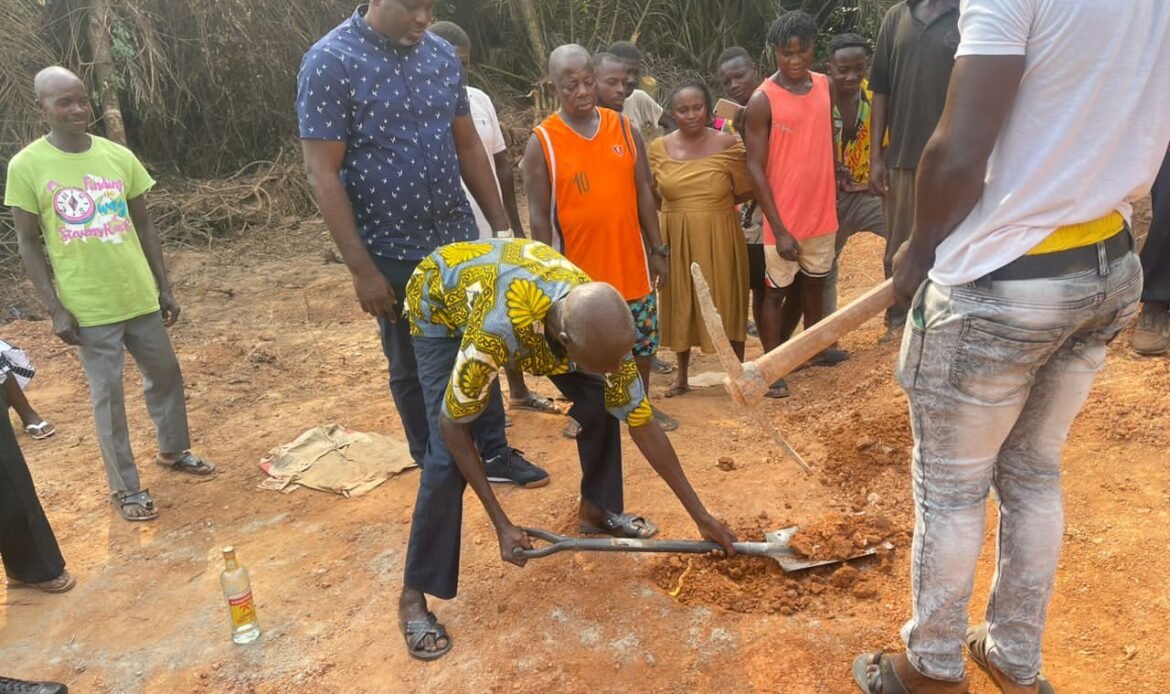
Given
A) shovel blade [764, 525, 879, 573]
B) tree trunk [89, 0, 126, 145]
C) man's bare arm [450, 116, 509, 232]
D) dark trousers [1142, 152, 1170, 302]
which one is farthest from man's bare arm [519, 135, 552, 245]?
tree trunk [89, 0, 126, 145]

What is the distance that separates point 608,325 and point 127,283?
2572mm

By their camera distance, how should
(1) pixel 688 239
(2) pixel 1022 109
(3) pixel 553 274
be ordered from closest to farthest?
(2) pixel 1022 109 < (3) pixel 553 274 < (1) pixel 688 239

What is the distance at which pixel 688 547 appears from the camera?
2617 mm

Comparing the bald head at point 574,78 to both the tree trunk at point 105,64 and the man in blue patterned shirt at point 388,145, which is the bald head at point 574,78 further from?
the tree trunk at point 105,64

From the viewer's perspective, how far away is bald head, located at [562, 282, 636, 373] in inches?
83.4

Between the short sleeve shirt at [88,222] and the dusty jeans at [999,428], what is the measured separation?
10.6 ft

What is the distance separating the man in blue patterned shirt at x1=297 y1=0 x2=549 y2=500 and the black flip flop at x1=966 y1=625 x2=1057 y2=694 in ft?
6.73

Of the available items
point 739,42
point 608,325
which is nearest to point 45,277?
point 608,325

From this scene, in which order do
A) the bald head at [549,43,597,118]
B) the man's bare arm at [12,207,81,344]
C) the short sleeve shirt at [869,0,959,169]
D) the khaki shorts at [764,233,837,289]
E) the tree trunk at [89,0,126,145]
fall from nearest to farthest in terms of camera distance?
the man's bare arm at [12,207,81,344] → the bald head at [549,43,597,118] → the short sleeve shirt at [869,0,959,169] → the khaki shorts at [764,233,837,289] → the tree trunk at [89,0,126,145]

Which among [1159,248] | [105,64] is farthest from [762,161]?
[105,64]

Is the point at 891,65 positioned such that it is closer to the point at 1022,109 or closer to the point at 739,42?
the point at 1022,109

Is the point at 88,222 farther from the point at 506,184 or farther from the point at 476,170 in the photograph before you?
the point at 506,184

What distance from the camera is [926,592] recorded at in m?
1.96

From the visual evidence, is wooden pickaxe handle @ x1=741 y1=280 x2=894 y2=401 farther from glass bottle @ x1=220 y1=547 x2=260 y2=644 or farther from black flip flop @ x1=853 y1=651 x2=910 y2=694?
glass bottle @ x1=220 y1=547 x2=260 y2=644
